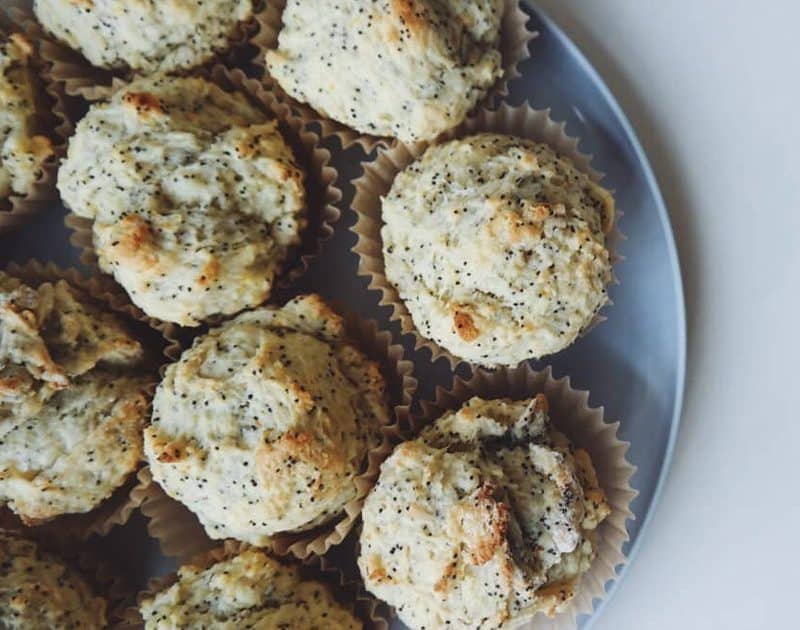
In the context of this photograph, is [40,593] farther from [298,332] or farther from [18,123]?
[18,123]

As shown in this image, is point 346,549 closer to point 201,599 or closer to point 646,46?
point 201,599

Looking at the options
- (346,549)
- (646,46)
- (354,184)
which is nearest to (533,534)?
(346,549)

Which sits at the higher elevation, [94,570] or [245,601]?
[245,601]

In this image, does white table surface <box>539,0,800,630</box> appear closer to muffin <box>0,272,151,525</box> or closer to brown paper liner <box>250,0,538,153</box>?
brown paper liner <box>250,0,538,153</box>

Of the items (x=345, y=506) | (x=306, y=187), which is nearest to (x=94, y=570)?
(x=345, y=506)

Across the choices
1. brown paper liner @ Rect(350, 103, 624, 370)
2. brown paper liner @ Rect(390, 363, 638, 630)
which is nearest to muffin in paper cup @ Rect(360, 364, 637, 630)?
brown paper liner @ Rect(390, 363, 638, 630)

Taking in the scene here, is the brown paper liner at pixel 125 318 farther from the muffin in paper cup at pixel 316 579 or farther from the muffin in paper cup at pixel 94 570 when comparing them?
the muffin in paper cup at pixel 316 579

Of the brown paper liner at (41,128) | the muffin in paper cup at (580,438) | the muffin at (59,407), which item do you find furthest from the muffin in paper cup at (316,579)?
the brown paper liner at (41,128)
